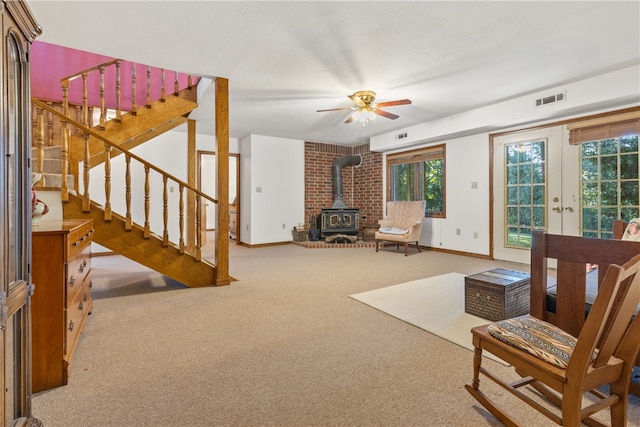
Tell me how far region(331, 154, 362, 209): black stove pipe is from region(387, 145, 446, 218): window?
0.78 metres

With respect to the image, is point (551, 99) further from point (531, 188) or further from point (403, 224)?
point (403, 224)

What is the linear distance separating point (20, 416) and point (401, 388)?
1.50 metres

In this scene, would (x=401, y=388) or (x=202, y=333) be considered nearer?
(x=401, y=388)

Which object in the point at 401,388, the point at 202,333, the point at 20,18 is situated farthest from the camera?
the point at 202,333

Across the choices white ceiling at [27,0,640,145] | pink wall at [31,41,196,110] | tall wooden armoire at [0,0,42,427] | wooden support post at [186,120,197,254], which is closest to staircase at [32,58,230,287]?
pink wall at [31,41,196,110]

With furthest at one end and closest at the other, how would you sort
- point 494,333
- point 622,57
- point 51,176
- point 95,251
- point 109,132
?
point 95,251 < point 109,132 < point 622,57 < point 51,176 < point 494,333

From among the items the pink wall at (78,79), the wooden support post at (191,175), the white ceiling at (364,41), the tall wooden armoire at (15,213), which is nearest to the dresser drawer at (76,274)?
the tall wooden armoire at (15,213)

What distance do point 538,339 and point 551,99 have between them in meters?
3.79

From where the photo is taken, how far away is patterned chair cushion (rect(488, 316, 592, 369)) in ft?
3.72

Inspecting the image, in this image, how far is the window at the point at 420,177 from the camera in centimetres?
593

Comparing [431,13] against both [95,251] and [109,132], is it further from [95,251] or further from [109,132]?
[95,251]

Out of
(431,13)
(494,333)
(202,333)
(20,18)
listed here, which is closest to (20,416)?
(202,333)

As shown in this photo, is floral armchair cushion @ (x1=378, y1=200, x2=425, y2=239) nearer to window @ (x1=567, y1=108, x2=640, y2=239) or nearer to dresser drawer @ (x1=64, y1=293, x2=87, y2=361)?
window @ (x1=567, y1=108, x2=640, y2=239)

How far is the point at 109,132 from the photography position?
378cm
